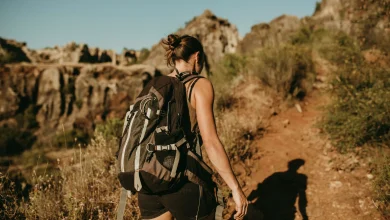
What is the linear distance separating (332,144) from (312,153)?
0.34 m

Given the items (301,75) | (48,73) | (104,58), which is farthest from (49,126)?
(104,58)

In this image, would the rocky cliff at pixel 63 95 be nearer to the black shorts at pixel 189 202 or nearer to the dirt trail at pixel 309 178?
the dirt trail at pixel 309 178

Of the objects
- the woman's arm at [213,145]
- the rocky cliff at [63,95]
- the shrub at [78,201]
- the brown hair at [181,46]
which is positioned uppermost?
the rocky cliff at [63,95]

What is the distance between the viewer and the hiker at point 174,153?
1.36m

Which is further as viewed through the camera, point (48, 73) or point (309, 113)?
point (48, 73)

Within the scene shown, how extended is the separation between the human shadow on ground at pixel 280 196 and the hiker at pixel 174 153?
161 centimetres

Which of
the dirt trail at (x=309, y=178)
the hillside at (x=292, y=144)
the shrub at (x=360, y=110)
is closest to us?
the hillside at (x=292, y=144)

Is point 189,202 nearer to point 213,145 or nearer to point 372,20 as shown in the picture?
point 213,145

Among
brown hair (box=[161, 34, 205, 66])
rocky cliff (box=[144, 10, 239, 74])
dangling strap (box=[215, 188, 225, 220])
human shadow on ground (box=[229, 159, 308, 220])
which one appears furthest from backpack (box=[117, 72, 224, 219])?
rocky cliff (box=[144, 10, 239, 74])

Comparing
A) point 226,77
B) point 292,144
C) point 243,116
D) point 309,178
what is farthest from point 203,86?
point 226,77

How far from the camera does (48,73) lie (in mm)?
25094

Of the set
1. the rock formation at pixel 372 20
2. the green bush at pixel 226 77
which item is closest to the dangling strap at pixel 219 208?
the green bush at pixel 226 77

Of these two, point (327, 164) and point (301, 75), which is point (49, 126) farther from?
point (327, 164)

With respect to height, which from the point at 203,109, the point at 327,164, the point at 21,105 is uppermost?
the point at 21,105
